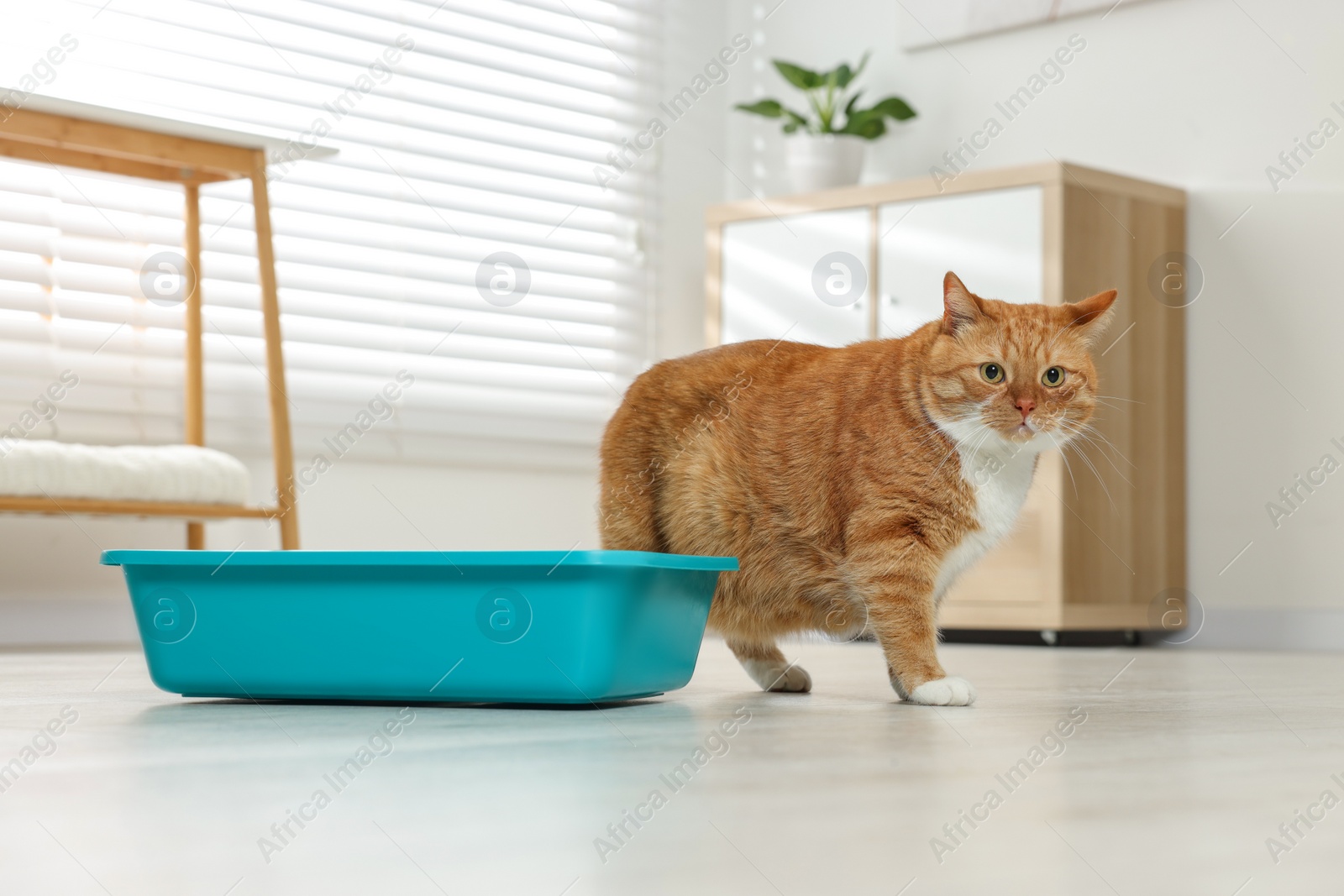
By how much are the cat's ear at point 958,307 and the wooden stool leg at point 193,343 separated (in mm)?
1882

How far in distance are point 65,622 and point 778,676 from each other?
6.03 ft

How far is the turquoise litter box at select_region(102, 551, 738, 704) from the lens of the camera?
1.36 metres

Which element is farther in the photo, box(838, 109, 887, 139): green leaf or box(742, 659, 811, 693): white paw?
box(838, 109, 887, 139): green leaf

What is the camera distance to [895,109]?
3.76 m

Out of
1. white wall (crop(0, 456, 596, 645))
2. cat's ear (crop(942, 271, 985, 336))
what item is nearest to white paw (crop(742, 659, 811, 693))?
cat's ear (crop(942, 271, 985, 336))

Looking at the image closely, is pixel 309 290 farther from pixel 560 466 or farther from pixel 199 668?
pixel 199 668

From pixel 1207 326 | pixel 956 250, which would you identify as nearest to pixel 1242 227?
pixel 1207 326

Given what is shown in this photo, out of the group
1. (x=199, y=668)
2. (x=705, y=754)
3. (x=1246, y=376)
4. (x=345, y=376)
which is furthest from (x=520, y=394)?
(x=705, y=754)

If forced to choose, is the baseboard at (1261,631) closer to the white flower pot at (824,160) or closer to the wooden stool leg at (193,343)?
the white flower pot at (824,160)

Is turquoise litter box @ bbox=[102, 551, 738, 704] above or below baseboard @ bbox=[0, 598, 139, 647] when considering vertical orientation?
above

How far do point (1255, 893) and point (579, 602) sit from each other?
0.76 metres

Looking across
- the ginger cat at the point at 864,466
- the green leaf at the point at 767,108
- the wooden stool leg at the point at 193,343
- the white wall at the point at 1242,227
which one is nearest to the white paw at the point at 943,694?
the ginger cat at the point at 864,466

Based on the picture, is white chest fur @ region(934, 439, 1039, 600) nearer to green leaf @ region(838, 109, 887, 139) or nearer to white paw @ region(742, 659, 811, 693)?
white paw @ region(742, 659, 811, 693)

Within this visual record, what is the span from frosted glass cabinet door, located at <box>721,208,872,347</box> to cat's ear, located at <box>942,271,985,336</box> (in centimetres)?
198
